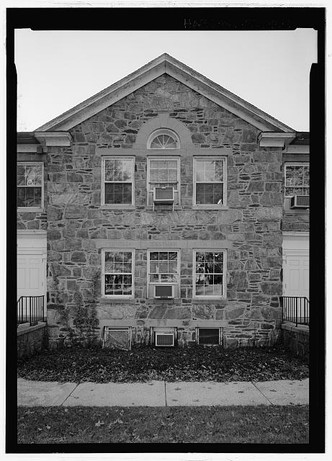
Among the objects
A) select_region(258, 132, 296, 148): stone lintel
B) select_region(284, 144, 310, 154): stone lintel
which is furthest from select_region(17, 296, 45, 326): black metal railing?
select_region(284, 144, 310, 154): stone lintel

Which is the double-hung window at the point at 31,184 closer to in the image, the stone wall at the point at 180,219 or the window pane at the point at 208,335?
the stone wall at the point at 180,219

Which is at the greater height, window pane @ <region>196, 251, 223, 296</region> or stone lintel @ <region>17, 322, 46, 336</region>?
window pane @ <region>196, 251, 223, 296</region>

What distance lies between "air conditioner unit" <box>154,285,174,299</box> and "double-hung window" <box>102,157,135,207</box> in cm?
187

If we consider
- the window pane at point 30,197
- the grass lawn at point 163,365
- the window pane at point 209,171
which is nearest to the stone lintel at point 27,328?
the grass lawn at point 163,365

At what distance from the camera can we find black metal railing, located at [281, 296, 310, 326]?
21.6 feet

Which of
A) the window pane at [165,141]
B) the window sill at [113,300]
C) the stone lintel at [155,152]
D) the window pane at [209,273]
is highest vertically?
the window pane at [165,141]

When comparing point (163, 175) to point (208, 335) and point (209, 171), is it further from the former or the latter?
point (208, 335)

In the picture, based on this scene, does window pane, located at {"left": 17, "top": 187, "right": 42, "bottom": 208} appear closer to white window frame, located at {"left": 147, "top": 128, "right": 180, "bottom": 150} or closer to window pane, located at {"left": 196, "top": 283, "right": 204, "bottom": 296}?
white window frame, located at {"left": 147, "top": 128, "right": 180, "bottom": 150}

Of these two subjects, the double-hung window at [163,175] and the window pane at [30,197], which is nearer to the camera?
the double-hung window at [163,175]

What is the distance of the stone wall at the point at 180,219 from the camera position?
6582 millimetres

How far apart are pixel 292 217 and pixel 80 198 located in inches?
180

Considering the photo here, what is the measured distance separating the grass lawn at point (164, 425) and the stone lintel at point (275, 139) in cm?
484
